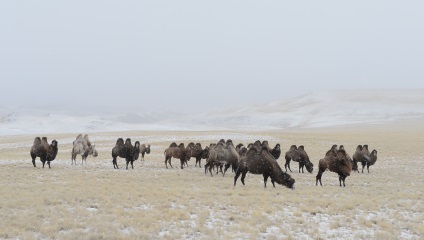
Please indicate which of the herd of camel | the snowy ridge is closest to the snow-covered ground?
the snowy ridge

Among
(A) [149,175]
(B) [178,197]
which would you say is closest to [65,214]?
(B) [178,197]

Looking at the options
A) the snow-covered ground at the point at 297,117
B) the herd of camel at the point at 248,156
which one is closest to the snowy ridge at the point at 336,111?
the snow-covered ground at the point at 297,117

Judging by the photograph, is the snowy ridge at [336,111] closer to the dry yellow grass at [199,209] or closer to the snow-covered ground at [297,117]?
the snow-covered ground at [297,117]

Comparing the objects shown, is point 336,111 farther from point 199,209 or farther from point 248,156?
point 199,209

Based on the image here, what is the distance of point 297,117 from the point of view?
5797 inches

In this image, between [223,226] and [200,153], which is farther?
[200,153]

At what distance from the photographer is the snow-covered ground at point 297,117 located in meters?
112

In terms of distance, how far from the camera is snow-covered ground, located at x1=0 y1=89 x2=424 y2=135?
111750 mm

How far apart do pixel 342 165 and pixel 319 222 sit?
727 cm

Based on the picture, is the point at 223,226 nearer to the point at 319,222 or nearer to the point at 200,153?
the point at 319,222

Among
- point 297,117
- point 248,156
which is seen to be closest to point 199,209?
point 248,156

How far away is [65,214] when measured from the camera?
39.1ft

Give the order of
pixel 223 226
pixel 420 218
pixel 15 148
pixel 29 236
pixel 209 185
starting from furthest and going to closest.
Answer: pixel 15 148 < pixel 209 185 < pixel 420 218 < pixel 223 226 < pixel 29 236

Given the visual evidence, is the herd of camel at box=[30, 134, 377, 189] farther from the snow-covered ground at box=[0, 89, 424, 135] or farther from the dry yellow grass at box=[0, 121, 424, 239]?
the snow-covered ground at box=[0, 89, 424, 135]
